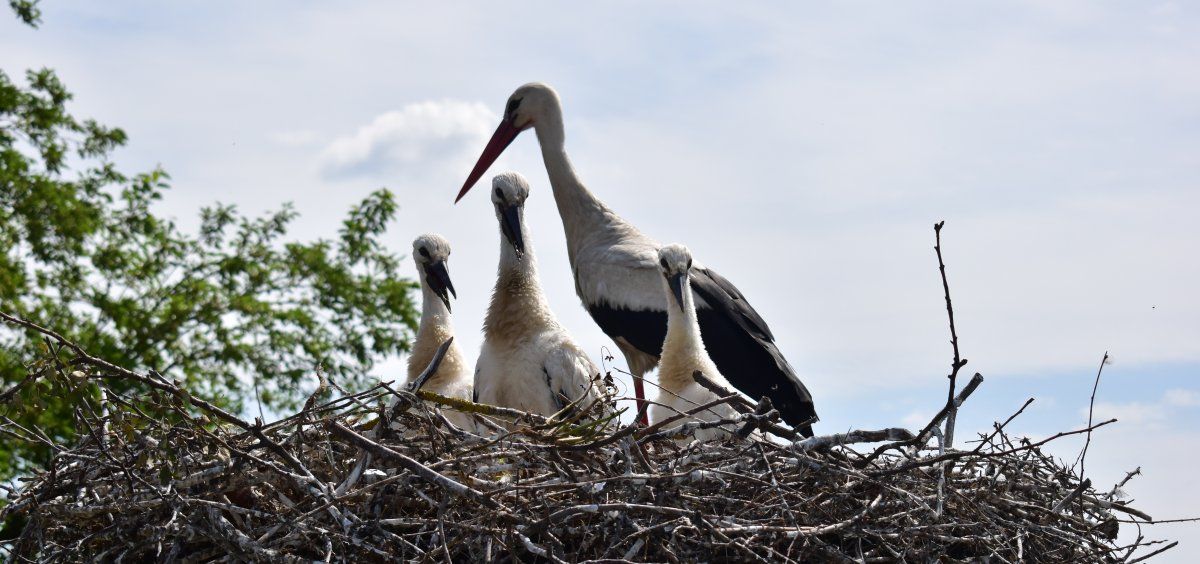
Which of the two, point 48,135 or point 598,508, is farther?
point 48,135

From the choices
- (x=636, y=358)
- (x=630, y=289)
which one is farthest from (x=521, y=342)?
(x=636, y=358)

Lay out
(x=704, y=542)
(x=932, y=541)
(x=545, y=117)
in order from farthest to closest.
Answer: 1. (x=545, y=117)
2. (x=932, y=541)
3. (x=704, y=542)

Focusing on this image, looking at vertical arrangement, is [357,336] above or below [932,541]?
above

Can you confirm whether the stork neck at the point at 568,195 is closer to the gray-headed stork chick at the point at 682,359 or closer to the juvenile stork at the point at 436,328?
the juvenile stork at the point at 436,328

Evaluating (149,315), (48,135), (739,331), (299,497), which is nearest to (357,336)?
(149,315)

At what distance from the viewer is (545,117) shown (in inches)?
320

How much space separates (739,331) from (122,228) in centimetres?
926

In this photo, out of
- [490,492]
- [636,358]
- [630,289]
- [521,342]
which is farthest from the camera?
[636,358]

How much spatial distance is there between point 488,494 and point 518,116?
5.15 m

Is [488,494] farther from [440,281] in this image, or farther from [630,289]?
[630,289]

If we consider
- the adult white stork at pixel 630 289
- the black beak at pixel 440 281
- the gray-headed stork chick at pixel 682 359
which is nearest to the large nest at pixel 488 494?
the gray-headed stork chick at pixel 682 359

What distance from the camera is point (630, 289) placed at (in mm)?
7254

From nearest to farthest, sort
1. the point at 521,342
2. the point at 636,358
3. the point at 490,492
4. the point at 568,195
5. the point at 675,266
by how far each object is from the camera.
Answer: the point at 490,492, the point at 521,342, the point at 675,266, the point at 636,358, the point at 568,195

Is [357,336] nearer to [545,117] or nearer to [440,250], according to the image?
[545,117]
